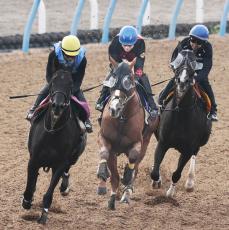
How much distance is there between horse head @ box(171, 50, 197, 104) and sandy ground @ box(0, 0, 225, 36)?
12.7 metres

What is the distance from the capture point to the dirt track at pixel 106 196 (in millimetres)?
10930

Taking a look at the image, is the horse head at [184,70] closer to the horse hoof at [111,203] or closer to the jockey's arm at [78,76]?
the jockey's arm at [78,76]

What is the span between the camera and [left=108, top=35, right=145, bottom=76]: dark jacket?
11.5 metres

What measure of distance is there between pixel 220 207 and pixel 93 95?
19.8ft

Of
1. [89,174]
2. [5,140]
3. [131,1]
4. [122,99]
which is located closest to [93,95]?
[5,140]

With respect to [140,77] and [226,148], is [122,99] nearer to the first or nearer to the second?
[140,77]

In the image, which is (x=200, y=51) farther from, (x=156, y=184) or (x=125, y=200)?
(x=125, y=200)

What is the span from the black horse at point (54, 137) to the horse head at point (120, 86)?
0.54 metres

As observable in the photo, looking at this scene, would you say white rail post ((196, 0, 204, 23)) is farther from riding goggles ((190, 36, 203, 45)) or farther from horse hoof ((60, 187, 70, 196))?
horse hoof ((60, 187, 70, 196))

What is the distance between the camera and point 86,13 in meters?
27.4

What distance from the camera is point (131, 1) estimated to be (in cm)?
2994

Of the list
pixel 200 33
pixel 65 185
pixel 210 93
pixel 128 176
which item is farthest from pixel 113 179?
pixel 200 33

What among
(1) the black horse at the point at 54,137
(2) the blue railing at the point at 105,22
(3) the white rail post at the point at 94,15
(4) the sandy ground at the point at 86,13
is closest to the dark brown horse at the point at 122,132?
(1) the black horse at the point at 54,137

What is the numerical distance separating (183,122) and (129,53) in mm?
1163
